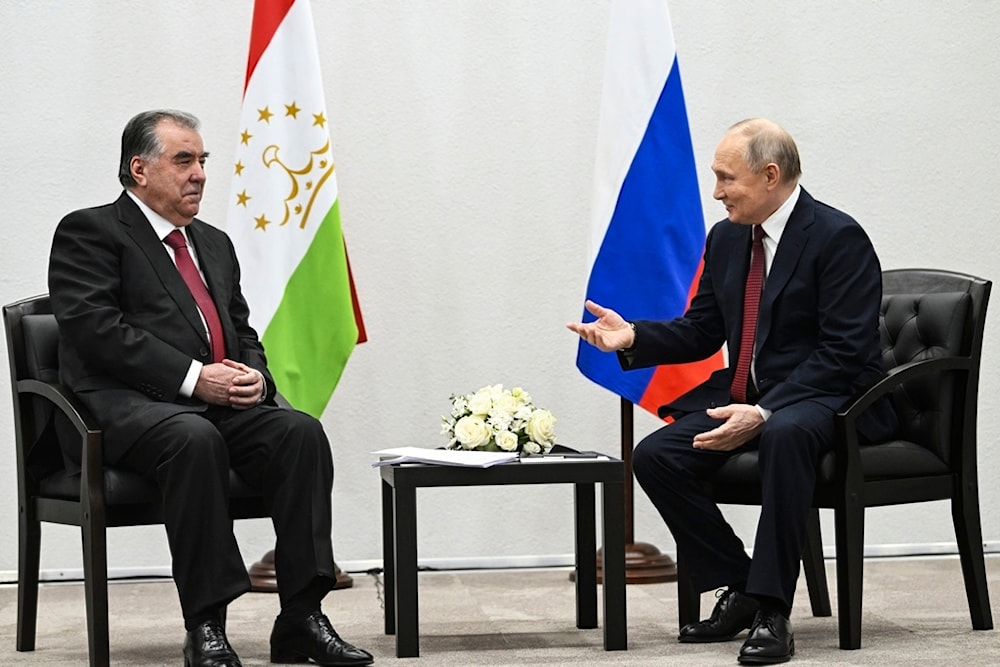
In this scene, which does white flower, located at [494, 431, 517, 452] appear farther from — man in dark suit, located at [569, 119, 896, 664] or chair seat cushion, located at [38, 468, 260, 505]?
chair seat cushion, located at [38, 468, 260, 505]

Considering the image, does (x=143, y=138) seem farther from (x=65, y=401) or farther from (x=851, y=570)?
(x=851, y=570)

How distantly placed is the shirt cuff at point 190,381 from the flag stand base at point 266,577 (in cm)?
124

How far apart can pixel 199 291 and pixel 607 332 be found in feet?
3.59

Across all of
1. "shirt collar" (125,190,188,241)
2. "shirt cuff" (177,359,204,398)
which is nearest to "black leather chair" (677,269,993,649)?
"shirt cuff" (177,359,204,398)

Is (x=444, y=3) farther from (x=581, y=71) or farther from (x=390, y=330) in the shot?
(x=390, y=330)

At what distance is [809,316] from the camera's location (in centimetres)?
339

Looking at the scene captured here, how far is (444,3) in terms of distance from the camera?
494 cm

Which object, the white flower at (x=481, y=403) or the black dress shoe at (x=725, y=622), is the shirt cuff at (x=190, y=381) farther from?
the black dress shoe at (x=725, y=622)

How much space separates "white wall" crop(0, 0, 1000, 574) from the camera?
4820mm

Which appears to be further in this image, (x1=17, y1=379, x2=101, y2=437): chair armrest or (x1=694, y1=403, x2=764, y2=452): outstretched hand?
(x1=694, y1=403, x2=764, y2=452): outstretched hand

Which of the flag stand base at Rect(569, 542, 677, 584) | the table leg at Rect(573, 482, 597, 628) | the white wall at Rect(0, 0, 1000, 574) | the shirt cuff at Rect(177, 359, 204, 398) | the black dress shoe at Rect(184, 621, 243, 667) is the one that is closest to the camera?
the black dress shoe at Rect(184, 621, 243, 667)

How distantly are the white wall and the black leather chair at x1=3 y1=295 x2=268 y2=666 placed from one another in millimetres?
1465

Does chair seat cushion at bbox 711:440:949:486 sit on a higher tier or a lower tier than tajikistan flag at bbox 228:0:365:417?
lower

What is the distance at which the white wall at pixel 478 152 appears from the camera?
4820 millimetres
